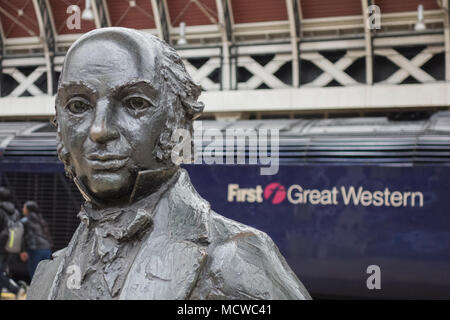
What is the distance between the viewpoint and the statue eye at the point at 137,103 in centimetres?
175

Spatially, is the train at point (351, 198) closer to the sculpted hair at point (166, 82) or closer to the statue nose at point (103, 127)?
the sculpted hair at point (166, 82)

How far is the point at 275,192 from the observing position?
296 inches

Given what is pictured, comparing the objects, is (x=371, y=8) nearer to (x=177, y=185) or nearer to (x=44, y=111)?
(x=44, y=111)

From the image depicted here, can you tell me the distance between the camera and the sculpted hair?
1.78 metres

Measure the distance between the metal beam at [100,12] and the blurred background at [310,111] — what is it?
0.08 ft

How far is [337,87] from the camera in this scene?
508 inches

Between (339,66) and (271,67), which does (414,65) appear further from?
(271,67)

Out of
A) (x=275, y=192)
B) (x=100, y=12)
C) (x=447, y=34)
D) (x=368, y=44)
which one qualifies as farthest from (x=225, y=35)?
(x=275, y=192)

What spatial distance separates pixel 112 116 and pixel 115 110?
2 cm

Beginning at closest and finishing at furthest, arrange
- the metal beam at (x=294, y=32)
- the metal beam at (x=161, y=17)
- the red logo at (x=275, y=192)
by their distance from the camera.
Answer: the red logo at (x=275, y=192)
the metal beam at (x=294, y=32)
the metal beam at (x=161, y=17)

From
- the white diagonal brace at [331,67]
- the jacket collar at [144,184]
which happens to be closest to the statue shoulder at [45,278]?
the jacket collar at [144,184]

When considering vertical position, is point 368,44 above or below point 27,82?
above

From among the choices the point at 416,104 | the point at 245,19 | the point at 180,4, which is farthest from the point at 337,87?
the point at 180,4
